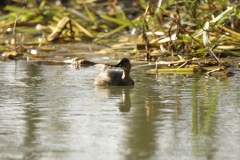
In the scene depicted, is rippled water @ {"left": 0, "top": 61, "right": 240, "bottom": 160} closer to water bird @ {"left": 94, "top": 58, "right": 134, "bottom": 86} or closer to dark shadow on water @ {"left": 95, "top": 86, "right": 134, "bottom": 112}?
dark shadow on water @ {"left": 95, "top": 86, "right": 134, "bottom": 112}

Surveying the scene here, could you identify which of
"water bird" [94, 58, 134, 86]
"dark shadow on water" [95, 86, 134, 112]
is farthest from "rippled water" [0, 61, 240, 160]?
"water bird" [94, 58, 134, 86]

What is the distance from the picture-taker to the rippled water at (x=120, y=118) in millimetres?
4758

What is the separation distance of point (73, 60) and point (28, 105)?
356 centimetres

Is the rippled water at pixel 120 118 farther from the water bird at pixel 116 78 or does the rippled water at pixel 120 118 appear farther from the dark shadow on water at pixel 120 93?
the water bird at pixel 116 78

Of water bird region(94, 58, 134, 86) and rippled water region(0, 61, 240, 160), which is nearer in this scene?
rippled water region(0, 61, 240, 160)

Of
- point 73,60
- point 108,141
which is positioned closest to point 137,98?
point 108,141

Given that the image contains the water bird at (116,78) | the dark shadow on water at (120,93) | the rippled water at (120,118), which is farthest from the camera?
the water bird at (116,78)

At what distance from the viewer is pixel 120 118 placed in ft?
19.3

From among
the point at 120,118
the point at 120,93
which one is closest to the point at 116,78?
the point at 120,93

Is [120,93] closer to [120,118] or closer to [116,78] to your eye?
[116,78]

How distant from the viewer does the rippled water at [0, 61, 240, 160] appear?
4758 mm

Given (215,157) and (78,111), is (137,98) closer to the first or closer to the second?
(78,111)

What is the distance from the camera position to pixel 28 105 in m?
6.55

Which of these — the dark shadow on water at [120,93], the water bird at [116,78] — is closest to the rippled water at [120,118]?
the dark shadow on water at [120,93]
